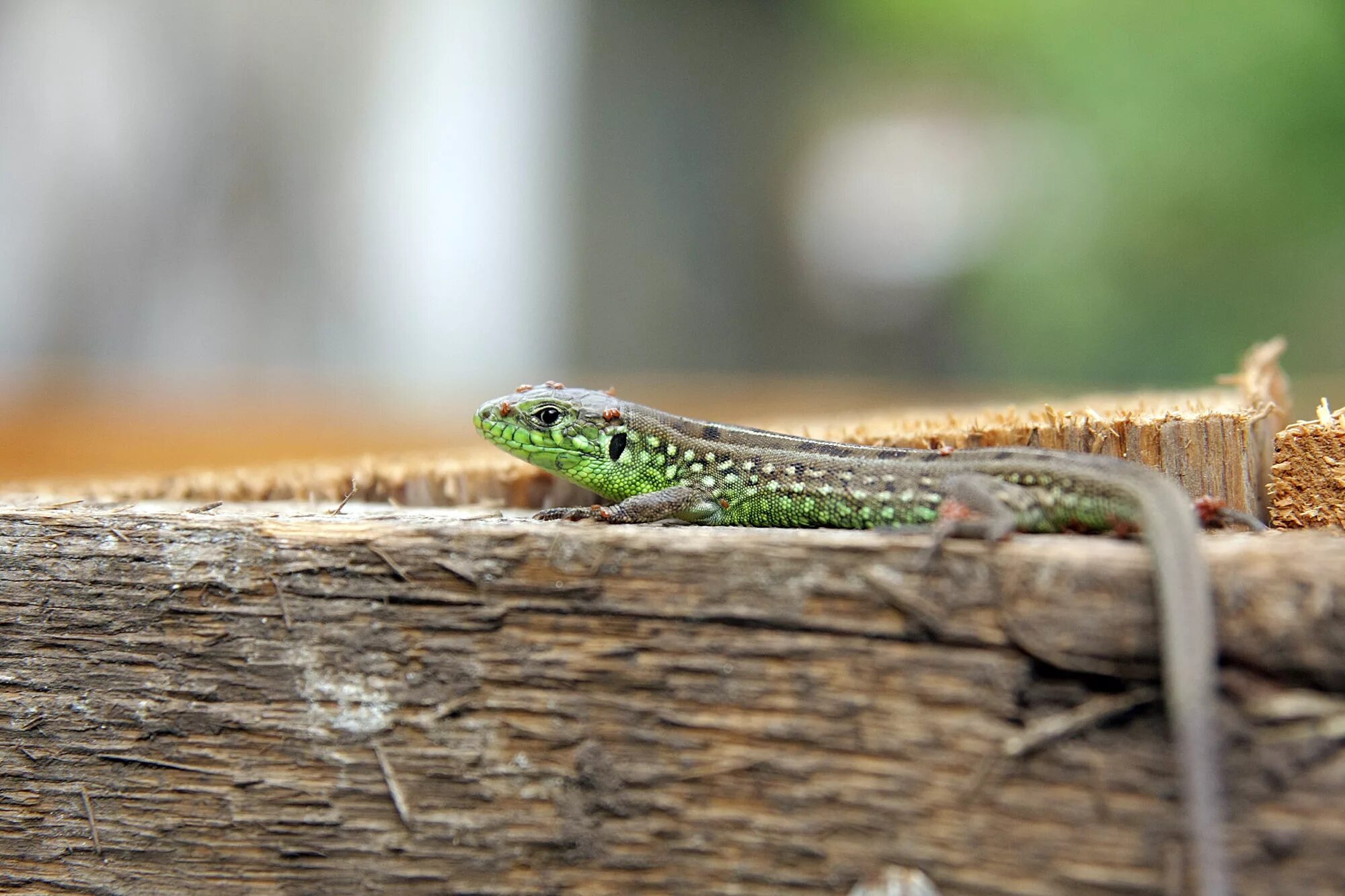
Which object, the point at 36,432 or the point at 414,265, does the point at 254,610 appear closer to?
the point at 36,432

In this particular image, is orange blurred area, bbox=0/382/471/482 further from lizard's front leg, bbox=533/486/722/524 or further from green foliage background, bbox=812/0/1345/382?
green foliage background, bbox=812/0/1345/382

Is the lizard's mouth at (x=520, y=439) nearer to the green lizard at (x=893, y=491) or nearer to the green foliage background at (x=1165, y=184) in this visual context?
the green lizard at (x=893, y=491)

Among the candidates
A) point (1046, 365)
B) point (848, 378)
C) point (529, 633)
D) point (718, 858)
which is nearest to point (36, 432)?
point (529, 633)

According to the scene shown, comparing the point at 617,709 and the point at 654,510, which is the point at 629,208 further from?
the point at 617,709

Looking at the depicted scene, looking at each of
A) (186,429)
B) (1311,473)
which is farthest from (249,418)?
(1311,473)

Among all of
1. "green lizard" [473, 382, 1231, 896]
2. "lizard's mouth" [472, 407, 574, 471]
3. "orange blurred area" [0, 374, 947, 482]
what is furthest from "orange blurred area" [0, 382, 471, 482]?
"green lizard" [473, 382, 1231, 896]

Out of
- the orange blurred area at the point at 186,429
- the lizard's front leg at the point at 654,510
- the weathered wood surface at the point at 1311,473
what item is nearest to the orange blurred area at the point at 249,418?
the orange blurred area at the point at 186,429

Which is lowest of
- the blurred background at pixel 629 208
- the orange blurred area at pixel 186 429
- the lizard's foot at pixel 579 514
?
the lizard's foot at pixel 579 514
